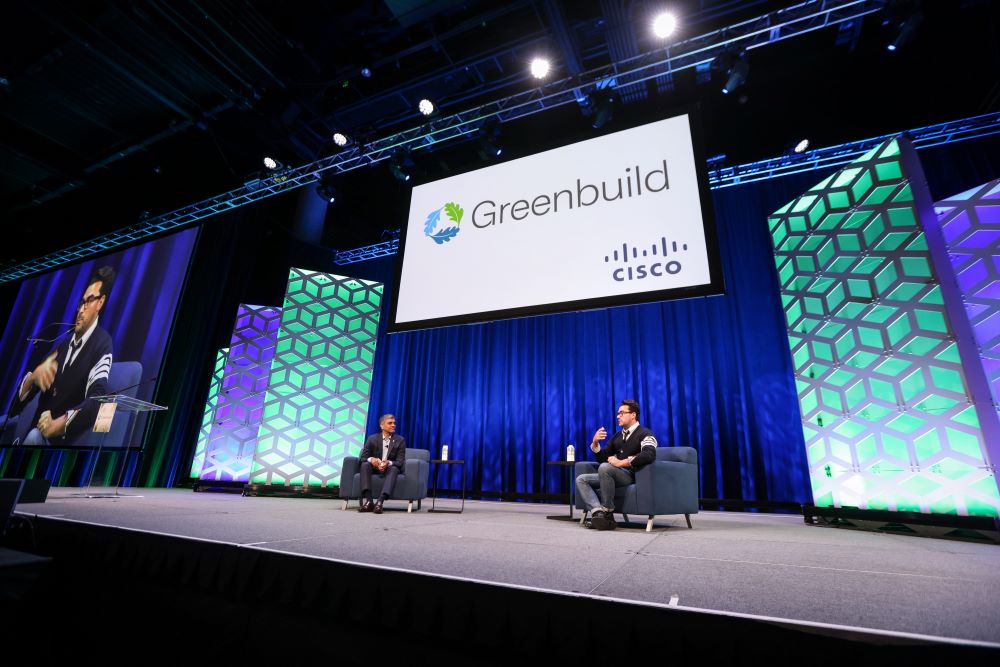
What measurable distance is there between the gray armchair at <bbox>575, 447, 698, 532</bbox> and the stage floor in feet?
0.52

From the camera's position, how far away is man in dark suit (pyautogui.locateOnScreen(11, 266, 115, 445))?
6039 mm

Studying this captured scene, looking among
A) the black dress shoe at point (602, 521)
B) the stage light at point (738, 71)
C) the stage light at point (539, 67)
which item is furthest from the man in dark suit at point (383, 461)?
the stage light at point (738, 71)

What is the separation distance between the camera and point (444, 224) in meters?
3.83

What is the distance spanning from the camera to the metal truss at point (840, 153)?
4.68 m

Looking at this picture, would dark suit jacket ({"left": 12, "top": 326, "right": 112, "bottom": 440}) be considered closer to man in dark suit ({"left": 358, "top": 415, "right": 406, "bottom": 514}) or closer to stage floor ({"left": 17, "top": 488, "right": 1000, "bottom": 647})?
stage floor ({"left": 17, "top": 488, "right": 1000, "bottom": 647})

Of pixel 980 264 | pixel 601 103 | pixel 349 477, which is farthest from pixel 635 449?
pixel 601 103

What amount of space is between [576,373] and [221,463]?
18.4 feet

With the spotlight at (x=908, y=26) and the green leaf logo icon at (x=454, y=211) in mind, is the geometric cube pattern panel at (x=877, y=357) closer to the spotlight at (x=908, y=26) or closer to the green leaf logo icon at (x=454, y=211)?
the spotlight at (x=908, y=26)

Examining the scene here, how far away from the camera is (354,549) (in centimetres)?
187

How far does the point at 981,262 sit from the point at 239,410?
8.88 meters

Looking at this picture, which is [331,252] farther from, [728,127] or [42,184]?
[728,127]

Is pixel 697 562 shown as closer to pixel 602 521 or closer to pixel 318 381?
pixel 602 521

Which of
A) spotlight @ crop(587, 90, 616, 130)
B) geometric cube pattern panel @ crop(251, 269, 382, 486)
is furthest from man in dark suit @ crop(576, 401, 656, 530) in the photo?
geometric cube pattern panel @ crop(251, 269, 382, 486)

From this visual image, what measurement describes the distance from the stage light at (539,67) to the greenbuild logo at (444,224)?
1969 mm
